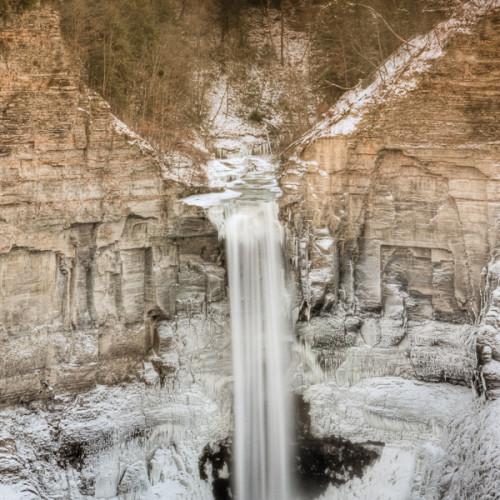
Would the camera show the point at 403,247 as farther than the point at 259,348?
No

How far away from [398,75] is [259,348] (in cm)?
923

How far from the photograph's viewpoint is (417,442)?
18.1 metres

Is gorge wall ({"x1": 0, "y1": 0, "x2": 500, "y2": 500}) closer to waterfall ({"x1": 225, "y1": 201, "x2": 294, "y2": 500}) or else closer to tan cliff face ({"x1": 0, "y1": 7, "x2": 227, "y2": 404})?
tan cliff face ({"x1": 0, "y1": 7, "x2": 227, "y2": 404})

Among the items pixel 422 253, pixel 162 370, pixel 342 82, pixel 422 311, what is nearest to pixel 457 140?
pixel 422 253

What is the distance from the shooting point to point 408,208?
18.7 meters

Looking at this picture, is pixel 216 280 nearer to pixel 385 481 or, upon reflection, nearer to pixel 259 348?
pixel 259 348

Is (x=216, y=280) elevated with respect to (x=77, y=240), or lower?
lower

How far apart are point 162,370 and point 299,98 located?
13507mm

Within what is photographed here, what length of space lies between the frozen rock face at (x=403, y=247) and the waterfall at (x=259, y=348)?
0.73m

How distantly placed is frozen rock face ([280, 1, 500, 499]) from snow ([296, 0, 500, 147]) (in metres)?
0.04

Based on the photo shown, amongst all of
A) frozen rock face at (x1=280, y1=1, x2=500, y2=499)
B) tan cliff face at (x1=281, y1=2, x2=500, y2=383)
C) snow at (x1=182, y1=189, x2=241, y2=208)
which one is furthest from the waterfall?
tan cliff face at (x1=281, y1=2, x2=500, y2=383)

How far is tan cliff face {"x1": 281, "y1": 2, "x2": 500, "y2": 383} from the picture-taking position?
17.7m

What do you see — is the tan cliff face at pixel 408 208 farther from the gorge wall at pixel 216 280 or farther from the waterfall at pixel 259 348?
the waterfall at pixel 259 348

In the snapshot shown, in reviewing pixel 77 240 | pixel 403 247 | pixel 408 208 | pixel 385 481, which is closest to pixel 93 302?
pixel 77 240
